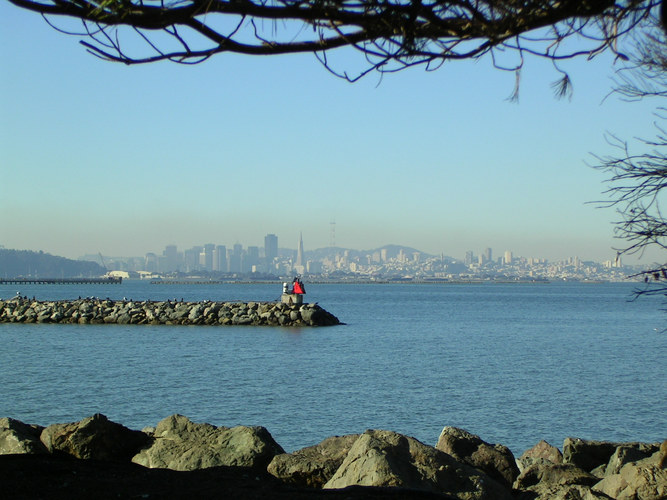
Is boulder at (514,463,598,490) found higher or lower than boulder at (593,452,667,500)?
lower

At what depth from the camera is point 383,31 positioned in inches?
203

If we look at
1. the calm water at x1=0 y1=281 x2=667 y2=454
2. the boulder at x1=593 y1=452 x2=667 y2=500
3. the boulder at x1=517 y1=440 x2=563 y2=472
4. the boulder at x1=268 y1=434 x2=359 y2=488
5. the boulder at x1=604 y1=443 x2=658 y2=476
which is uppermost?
the boulder at x1=268 y1=434 x2=359 y2=488

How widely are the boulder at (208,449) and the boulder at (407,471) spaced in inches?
45.6

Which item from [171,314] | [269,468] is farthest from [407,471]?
[171,314]

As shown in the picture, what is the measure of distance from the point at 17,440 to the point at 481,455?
4.53m

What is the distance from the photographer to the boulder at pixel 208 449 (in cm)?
759

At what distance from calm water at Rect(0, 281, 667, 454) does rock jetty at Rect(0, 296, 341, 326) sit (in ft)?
9.64

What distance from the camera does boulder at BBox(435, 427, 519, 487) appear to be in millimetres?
8211

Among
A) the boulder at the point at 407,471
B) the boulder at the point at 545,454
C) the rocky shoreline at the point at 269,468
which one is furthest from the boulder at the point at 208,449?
the boulder at the point at 545,454

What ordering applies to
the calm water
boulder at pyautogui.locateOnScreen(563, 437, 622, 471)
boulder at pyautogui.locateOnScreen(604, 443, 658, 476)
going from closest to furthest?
→ boulder at pyautogui.locateOnScreen(604, 443, 658, 476), boulder at pyautogui.locateOnScreen(563, 437, 622, 471), the calm water

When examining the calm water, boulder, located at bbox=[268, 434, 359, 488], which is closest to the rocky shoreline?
boulder, located at bbox=[268, 434, 359, 488]

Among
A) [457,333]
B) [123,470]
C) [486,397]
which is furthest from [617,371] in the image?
[123,470]

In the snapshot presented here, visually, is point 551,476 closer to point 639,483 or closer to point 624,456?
point 639,483

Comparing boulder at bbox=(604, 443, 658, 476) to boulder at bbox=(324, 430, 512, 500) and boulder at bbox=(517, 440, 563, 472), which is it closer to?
boulder at bbox=(517, 440, 563, 472)
